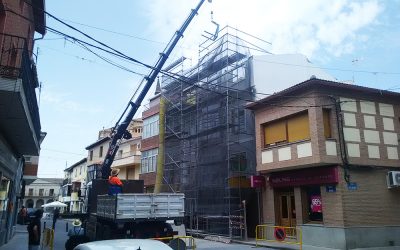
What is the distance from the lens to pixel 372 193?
17.0 meters

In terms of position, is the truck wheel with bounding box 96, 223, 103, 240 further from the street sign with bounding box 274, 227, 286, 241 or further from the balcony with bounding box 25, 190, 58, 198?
the balcony with bounding box 25, 190, 58, 198

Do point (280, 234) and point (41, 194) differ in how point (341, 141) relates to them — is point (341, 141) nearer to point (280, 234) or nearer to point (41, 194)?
point (280, 234)

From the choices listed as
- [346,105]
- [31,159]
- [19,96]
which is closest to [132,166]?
[31,159]

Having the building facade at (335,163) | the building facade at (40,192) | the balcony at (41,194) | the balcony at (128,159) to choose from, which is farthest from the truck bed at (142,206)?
the balcony at (41,194)

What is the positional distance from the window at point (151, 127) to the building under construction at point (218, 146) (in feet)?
10.2

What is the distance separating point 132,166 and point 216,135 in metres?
17.5

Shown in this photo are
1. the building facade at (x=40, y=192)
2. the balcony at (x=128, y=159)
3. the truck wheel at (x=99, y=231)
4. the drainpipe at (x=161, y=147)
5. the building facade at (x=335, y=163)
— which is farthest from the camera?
the building facade at (x=40, y=192)

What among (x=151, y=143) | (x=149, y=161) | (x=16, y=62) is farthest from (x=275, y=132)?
(x=149, y=161)

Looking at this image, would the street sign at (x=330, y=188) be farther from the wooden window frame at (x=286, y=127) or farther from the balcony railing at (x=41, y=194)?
the balcony railing at (x=41, y=194)

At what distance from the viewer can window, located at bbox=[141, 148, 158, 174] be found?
30.6 meters

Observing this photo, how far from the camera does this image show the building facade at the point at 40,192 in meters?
103

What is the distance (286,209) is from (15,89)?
48.6ft

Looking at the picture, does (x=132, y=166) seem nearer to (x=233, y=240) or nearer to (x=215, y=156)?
(x=215, y=156)

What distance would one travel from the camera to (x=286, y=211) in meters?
19.2
